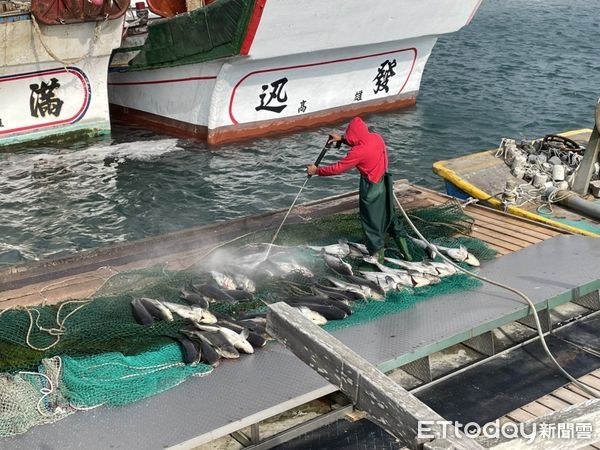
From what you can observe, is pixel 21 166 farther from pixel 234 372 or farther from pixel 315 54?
pixel 234 372

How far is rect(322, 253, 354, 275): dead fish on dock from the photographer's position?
8.83 m

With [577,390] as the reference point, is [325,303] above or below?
above

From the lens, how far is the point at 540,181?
1228 cm

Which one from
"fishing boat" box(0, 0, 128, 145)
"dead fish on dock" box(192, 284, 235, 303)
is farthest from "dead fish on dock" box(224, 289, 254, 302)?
"fishing boat" box(0, 0, 128, 145)

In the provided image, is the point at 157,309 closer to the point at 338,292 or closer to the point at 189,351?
the point at 189,351

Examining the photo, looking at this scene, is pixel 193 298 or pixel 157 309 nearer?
pixel 157 309

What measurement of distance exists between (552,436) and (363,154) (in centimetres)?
531

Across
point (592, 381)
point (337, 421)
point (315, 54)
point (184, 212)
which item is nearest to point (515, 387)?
point (592, 381)

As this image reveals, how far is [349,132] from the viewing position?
29.0ft

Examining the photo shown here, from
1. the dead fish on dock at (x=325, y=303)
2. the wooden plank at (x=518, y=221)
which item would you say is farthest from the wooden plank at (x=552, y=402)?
the wooden plank at (x=518, y=221)

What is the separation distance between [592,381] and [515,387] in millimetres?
772

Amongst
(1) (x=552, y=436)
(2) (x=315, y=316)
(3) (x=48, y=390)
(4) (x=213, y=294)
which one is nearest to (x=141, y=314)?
(4) (x=213, y=294)

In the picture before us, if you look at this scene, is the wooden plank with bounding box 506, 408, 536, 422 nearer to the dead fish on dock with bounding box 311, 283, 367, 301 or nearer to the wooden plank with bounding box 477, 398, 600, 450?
the dead fish on dock with bounding box 311, 283, 367, 301

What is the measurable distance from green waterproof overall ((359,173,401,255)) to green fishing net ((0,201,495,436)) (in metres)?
0.39
